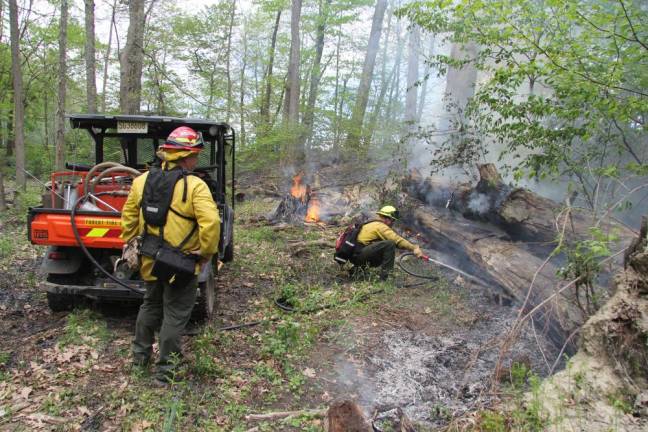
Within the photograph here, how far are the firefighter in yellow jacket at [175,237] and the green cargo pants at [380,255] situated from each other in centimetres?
381

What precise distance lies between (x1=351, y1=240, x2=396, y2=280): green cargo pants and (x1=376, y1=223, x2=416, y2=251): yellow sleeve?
0.26 ft

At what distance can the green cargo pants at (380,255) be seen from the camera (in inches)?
280

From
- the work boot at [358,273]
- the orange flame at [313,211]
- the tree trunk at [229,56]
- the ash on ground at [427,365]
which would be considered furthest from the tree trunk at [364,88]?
the ash on ground at [427,365]

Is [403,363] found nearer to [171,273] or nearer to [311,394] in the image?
[311,394]

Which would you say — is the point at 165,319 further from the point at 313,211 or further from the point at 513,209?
the point at 313,211

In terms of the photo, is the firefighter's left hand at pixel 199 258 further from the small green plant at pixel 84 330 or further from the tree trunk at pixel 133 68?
the tree trunk at pixel 133 68

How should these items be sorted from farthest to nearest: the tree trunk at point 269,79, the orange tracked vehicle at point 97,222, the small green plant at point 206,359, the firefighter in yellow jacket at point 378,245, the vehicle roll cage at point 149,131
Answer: the tree trunk at point 269,79 < the firefighter in yellow jacket at point 378,245 < the vehicle roll cage at point 149,131 < the orange tracked vehicle at point 97,222 < the small green plant at point 206,359

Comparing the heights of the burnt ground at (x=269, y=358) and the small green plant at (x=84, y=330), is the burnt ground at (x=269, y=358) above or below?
below

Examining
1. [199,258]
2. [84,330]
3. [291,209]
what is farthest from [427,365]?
[291,209]

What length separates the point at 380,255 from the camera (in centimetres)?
722

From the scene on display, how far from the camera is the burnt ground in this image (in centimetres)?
336

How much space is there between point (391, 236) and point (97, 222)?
4.35 metres

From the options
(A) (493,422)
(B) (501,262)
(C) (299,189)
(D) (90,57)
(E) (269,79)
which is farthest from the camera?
(E) (269,79)

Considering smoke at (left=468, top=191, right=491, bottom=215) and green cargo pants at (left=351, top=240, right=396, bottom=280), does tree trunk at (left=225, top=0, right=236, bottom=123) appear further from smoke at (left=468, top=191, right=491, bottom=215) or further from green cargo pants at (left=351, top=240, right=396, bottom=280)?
green cargo pants at (left=351, top=240, right=396, bottom=280)
